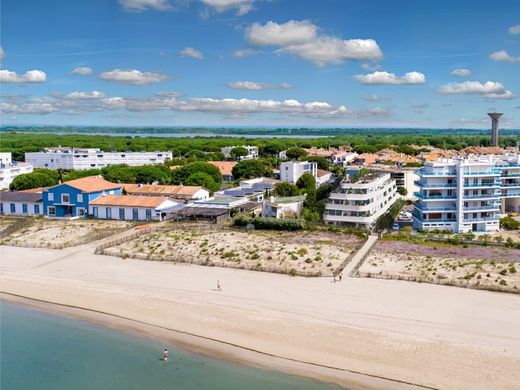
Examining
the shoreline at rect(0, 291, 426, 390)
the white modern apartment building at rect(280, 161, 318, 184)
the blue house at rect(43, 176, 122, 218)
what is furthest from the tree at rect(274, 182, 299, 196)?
the shoreline at rect(0, 291, 426, 390)

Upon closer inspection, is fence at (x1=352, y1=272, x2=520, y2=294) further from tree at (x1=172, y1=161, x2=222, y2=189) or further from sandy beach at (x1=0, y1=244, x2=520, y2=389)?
tree at (x1=172, y1=161, x2=222, y2=189)

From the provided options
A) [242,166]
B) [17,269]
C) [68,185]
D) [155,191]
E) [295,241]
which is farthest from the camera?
[242,166]

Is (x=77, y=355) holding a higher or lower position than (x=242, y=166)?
lower

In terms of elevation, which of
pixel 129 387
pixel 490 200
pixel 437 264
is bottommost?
pixel 129 387

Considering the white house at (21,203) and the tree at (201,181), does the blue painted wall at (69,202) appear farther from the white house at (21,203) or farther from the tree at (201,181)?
the tree at (201,181)

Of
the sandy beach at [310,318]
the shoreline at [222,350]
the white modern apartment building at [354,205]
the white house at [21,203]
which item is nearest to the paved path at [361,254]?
the sandy beach at [310,318]

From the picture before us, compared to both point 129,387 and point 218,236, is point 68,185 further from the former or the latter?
point 129,387

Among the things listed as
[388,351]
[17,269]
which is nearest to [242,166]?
[17,269]
